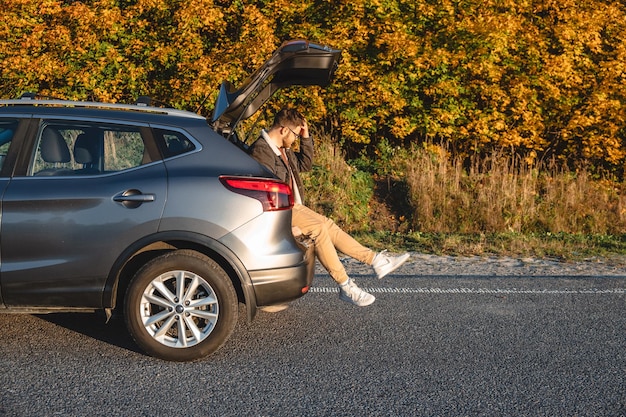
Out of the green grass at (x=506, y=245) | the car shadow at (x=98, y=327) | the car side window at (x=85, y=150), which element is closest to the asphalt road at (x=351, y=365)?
the car shadow at (x=98, y=327)

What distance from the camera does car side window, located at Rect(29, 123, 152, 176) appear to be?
17.8 ft

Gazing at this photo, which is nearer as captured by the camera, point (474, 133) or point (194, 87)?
point (194, 87)

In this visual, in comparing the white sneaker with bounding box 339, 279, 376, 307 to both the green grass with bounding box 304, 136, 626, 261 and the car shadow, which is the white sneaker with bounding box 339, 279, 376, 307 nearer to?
the car shadow

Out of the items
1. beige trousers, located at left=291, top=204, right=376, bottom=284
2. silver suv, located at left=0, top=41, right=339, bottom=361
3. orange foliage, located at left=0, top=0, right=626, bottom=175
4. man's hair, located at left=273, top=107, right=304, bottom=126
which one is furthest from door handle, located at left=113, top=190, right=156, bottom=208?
orange foliage, located at left=0, top=0, right=626, bottom=175

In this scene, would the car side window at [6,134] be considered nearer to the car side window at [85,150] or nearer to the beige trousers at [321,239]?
the car side window at [85,150]

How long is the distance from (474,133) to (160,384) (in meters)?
13.4

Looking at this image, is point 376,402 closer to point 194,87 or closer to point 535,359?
point 535,359

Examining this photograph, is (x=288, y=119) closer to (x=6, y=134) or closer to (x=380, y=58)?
(x=6, y=134)

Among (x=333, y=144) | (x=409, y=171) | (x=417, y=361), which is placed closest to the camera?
(x=417, y=361)

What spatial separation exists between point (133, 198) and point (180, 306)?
A: 2.42 feet

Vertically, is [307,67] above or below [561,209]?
above

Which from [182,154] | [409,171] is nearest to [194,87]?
[409,171]

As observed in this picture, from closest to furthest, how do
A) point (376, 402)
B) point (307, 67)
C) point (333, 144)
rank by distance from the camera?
point (376, 402), point (307, 67), point (333, 144)

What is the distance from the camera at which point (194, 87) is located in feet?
52.3
